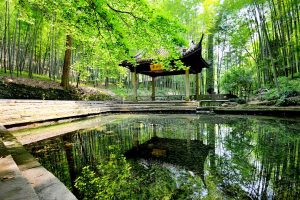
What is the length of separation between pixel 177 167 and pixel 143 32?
12.9 feet

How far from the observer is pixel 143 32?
550cm

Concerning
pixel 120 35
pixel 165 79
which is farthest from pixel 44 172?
pixel 165 79

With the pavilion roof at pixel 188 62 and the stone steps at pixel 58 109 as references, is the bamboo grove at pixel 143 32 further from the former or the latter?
the stone steps at pixel 58 109

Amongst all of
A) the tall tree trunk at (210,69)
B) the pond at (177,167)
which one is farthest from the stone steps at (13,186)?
the tall tree trunk at (210,69)

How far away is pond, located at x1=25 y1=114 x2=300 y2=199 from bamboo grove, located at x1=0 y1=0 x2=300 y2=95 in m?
3.02

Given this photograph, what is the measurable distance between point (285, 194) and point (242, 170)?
0.78m

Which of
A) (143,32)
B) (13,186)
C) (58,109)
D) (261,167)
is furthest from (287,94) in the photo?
(13,186)

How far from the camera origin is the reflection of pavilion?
10.4 feet

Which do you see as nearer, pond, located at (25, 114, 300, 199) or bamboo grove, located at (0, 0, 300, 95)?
pond, located at (25, 114, 300, 199)

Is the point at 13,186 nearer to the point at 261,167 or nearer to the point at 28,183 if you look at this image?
the point at 28,183

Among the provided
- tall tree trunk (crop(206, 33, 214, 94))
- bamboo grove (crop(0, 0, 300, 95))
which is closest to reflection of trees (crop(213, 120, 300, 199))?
bamboo grove (crop(0, 0, 300, 95))

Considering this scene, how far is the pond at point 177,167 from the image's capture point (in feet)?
7.16

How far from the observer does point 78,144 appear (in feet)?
14.9

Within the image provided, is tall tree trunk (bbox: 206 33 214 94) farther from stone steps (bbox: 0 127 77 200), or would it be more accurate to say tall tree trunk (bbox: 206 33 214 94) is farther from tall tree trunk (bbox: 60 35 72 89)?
stone steps (bbox: 0 127 77 200)
